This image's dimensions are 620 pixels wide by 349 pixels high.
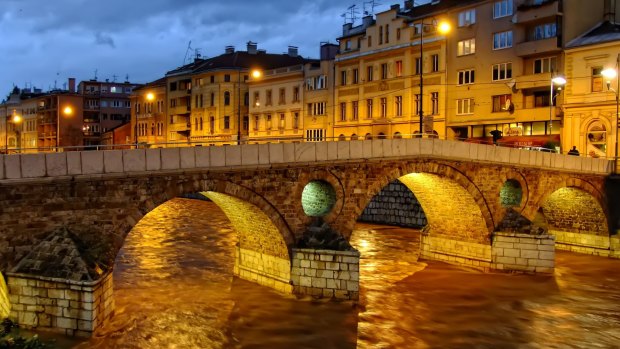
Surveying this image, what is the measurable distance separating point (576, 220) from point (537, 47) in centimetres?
1018

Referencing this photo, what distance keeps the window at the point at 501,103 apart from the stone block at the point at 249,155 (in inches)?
849

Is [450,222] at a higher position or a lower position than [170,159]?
lower

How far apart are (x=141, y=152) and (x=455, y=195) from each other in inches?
504

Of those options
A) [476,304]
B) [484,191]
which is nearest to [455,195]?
[484,191]

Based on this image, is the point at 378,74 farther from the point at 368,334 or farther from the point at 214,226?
the point at 368,334

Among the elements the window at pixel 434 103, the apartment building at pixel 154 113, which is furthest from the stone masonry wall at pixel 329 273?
the apartment building at pixel 154 113

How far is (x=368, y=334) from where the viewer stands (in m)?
17.5

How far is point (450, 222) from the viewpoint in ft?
87.6

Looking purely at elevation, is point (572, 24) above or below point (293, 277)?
above

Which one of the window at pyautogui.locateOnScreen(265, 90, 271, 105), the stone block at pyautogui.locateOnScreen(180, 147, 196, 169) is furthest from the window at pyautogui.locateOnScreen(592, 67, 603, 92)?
the window at pyautogui.locateOnScreen(265, 90, 271, 105)

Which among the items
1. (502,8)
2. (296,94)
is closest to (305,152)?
(502,8)

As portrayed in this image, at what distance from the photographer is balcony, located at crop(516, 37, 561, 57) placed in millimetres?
34344

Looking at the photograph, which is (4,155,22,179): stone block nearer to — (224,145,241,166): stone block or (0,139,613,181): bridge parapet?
(0,139,613,181): bridge parapet

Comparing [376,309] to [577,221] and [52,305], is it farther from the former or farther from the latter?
[577,221]
